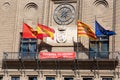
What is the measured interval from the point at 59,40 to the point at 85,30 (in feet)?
10.3

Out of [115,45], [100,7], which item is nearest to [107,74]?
[115,45]

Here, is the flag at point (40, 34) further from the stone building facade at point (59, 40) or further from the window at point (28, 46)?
Answer: the window at point (28, 46)

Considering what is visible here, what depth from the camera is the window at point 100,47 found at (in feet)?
143

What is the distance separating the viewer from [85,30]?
43.7 m

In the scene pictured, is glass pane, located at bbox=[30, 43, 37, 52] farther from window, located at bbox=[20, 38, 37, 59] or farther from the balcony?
the balcony

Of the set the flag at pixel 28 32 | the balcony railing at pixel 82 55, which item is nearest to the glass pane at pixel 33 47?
the balcony railing at pixel 82 55

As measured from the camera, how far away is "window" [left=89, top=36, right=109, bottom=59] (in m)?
43.6

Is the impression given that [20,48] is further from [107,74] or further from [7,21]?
[107,74]

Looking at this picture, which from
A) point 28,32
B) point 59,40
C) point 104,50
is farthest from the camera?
point 59,40

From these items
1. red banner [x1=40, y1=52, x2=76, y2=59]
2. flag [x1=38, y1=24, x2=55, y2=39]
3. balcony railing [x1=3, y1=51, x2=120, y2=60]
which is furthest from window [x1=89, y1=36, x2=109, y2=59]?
flag [x1=38, y1=24, x2=55, y2=39]

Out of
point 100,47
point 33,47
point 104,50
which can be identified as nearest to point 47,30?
point 33,47

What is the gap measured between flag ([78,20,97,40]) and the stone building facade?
124 cm

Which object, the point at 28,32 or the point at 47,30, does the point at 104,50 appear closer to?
the point at 47,30

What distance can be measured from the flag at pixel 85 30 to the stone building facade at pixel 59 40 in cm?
124
